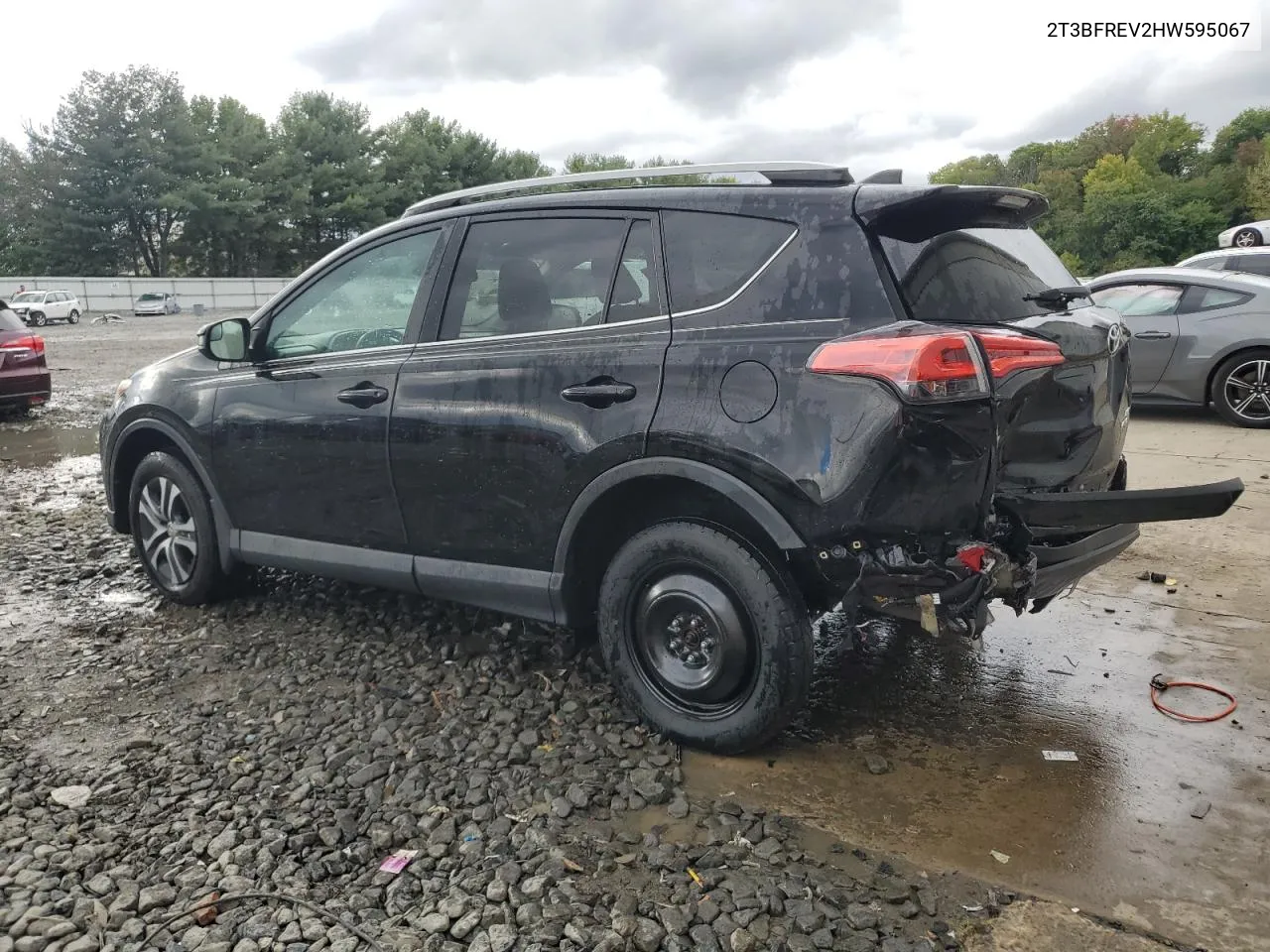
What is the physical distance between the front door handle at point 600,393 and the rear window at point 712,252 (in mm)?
315

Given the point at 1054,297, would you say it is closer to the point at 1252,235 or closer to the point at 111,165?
the point at 1252,235

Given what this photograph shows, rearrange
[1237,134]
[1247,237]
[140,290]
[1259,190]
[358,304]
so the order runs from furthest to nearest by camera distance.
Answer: [1237,134] → [1259,190] → [140,290] → [1247,237] → [358,304]

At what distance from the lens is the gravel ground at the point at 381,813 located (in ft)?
8.13

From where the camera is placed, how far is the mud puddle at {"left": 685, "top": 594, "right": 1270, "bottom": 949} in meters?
2.65

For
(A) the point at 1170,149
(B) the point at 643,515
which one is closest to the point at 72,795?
(B) the point at 643,515

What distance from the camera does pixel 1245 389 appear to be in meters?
9.24

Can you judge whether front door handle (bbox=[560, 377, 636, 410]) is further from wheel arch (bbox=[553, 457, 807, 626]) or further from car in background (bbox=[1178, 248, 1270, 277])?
car in background (bbox=[1178, 248, 1270, 277])

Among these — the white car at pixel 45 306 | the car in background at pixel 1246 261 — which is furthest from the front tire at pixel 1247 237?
the white car at pixel 45 306

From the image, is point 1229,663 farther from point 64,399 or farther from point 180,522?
point 64,399

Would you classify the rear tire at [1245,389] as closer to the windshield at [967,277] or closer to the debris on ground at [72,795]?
the windshield at [967,277]

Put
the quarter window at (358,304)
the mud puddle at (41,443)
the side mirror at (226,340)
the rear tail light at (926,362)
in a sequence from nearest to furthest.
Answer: the rear tail light at (926,362), the quarter window at (358,304), the side mirror at (226,340), the mud puddle at (41,443)

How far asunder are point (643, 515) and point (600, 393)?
18.5 inches

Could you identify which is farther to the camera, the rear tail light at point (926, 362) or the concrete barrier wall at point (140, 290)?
the concrete barrier wall at point (140, 290)

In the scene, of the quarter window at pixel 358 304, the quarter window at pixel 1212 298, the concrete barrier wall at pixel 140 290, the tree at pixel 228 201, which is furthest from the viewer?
the tree at pixel 228 201
